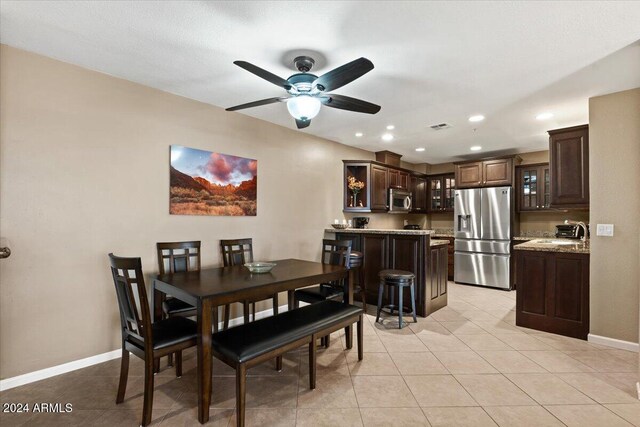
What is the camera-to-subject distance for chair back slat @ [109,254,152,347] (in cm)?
180

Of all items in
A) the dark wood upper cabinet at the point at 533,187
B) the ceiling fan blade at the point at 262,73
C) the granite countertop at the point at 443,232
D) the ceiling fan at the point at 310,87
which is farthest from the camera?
the granite countertop at the point at 443,232

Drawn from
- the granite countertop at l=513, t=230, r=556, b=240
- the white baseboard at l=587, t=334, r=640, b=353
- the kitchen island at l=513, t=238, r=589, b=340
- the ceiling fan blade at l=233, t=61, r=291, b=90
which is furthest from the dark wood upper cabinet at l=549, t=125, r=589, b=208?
the ceiling fan blade at l=233, t=61, r=291, b=90

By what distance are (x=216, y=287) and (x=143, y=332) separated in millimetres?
489

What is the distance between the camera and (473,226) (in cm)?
573

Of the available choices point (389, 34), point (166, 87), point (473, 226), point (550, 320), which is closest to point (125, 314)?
point (166, 87)

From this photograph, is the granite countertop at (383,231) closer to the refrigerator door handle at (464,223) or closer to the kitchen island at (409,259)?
the kitchen island at (409,259)

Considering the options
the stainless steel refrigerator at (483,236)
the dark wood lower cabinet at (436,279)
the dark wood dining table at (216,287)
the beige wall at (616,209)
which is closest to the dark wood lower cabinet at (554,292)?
the beige wall at (616,209)

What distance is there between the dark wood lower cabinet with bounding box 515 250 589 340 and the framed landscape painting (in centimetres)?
334

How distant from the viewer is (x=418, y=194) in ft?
22.6

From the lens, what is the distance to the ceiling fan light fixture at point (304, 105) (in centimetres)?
231

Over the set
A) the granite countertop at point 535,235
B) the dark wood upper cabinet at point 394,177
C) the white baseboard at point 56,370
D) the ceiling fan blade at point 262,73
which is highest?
the ceiling fan blade at point 262,73

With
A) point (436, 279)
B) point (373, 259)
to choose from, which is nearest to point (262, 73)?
point (373, 259)

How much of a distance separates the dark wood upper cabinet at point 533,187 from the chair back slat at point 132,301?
6160 mm

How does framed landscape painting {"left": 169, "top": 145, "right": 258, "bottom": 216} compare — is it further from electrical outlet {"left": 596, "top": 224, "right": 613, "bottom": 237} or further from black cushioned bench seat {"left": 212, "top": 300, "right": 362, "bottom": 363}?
electrical outlet {"left": 596, "top": 224, "right": 613, "bottom": 237}
